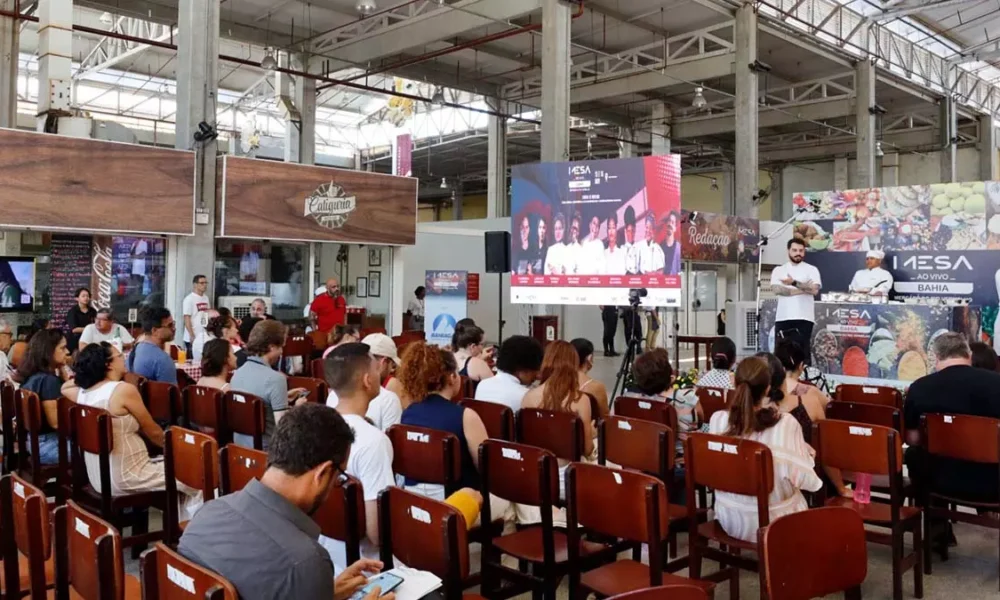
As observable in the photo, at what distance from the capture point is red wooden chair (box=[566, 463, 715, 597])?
7.94 ft

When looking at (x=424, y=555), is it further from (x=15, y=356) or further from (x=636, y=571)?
(x=15, y=356)

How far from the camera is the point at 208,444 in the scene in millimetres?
3039

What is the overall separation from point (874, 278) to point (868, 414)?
530 centimetres

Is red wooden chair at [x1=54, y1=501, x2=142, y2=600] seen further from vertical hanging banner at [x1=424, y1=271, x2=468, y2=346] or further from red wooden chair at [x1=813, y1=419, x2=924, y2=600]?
vertical hanging banner at [x1=424, y1=271, x2=468, y2=346]

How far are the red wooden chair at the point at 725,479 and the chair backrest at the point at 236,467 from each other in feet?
5.48

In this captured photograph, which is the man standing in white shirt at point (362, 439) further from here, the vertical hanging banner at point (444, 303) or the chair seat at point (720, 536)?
the vertical hanging banner at point (444, 303)

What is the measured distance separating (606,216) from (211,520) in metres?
6.33

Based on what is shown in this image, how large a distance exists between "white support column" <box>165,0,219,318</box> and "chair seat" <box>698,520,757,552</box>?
22.8ft

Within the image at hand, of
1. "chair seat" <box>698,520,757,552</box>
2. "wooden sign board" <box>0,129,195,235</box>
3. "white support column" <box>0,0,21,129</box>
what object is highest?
"white support column" <box>0,0,21,129</box>

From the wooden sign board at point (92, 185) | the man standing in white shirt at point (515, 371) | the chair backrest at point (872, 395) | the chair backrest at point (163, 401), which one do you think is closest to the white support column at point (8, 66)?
the wooden sign board at point (92, 185)

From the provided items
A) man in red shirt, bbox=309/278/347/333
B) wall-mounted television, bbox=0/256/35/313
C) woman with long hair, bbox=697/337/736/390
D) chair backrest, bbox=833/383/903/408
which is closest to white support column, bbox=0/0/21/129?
wall-mounted television, bbox=0/256/35/313

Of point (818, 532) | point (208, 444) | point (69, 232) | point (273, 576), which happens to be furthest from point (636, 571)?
point (69, 232)

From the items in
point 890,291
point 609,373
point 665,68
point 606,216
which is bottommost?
point 609,373

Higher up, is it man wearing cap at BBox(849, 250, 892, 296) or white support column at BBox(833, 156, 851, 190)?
white support column at BBox(833, 156, 851, 190)
